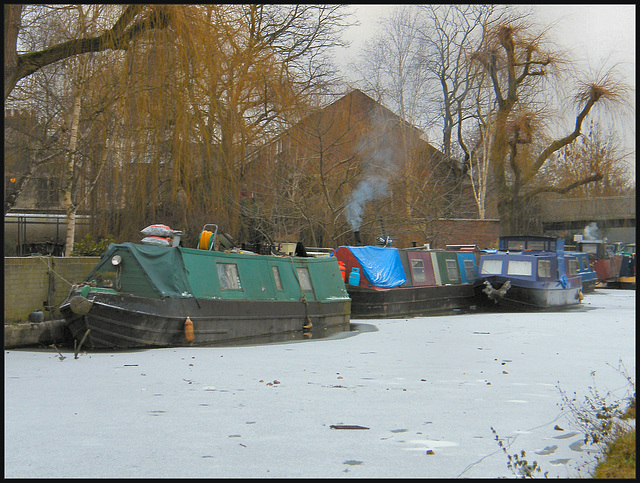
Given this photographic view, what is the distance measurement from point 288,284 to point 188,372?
6.15 meters

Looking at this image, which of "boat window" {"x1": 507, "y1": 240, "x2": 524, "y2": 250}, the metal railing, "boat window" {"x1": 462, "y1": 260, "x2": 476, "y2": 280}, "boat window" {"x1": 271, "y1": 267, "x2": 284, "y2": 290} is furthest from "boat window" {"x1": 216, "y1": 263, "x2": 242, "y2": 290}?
the metal railing

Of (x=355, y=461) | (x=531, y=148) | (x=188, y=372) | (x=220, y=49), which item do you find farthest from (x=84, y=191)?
(x=531, y=148)

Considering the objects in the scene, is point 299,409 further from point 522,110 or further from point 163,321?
point 522,110

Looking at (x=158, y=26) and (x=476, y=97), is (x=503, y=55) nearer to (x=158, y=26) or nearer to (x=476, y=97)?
(x=476, y=97)

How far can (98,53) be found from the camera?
11.9 m

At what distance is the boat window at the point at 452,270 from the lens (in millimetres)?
21891

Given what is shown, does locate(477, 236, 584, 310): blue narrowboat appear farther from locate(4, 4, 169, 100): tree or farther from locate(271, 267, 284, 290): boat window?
locate(4, 4, 169, 100): tree

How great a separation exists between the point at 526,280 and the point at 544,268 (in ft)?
3.89

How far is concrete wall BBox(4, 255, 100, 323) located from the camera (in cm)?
1135

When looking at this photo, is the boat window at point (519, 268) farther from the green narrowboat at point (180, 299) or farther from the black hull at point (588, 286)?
the green narrowboat at point (180, 299)

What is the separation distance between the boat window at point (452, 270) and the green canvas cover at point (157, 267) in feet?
38.9

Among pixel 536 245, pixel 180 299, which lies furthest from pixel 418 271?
pixel 180 299

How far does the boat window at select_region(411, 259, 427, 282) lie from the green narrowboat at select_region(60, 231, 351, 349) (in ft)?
20.6

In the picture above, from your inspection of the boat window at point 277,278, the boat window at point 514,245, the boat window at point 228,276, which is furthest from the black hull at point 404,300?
the boat window at point 228,276
